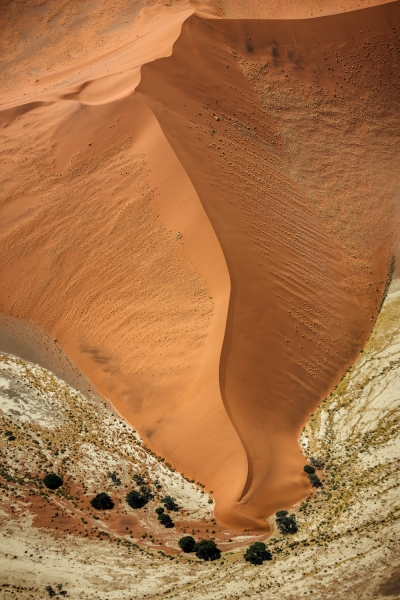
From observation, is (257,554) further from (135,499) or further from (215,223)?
(215,223)

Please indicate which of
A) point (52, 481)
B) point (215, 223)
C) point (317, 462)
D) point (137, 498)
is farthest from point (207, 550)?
point (215, 223)

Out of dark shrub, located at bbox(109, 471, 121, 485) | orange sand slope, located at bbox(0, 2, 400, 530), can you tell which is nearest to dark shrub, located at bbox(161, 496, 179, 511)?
orange sand slope, located at bbox(0, 2, 400, 530)

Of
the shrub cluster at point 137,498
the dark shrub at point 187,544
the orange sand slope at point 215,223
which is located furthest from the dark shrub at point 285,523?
the shrub cluster at point 137,498

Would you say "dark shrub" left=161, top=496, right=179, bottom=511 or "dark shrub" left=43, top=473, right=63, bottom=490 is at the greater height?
"dark shrub" left=43, top=473, right=63, bottom=490

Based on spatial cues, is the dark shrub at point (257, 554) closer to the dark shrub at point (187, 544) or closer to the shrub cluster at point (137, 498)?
the dark shrub at point (187, 544)

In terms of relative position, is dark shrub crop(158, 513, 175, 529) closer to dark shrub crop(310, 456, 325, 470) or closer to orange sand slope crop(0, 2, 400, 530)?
orange sand slope crop(0, 2, 400, 530)

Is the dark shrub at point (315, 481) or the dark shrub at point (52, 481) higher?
the dark shrub at point (52, 481)

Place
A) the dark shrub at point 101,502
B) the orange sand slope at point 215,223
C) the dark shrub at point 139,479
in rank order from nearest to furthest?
the dark shrub at point 101,502 → the dark shrub at point 139,479 → the orange sand slope at point 215,223
